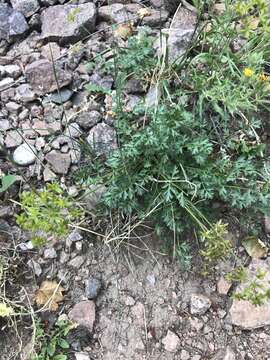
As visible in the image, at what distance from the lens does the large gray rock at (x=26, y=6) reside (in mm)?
3391

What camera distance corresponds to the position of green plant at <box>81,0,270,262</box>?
2645mm

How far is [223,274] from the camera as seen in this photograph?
2754 millimetres

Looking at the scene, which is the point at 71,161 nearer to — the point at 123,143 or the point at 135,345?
the point at 123,143

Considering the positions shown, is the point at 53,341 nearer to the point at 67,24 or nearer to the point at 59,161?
the point at 59,161

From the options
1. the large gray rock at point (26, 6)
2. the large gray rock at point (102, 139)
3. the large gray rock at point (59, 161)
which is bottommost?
the large gray rock at point (59, 161)

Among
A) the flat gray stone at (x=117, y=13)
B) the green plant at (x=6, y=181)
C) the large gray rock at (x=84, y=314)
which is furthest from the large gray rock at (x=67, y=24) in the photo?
the large gray rock at (x=84, y=314)

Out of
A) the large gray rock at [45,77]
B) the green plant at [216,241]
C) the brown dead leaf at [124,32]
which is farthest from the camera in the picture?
the brown dead leaf at [124,32]

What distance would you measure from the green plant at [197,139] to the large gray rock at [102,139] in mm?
78

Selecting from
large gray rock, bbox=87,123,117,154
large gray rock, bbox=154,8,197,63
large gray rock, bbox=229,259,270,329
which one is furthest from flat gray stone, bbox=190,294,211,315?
large gray rock, bbox=154,8,197,63

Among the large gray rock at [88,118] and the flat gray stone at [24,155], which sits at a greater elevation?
the large gray rock at [88,118]

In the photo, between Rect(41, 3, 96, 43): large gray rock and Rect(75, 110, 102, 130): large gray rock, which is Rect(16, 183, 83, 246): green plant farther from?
Rect(41, 3, 96, 43): large gray rock

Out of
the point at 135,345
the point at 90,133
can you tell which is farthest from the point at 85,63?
the point at 135,345

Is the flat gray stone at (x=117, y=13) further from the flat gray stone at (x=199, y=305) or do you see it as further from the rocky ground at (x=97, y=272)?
the flat gray stone at (x=199, y=305)

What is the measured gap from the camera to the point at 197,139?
2.71 metres
